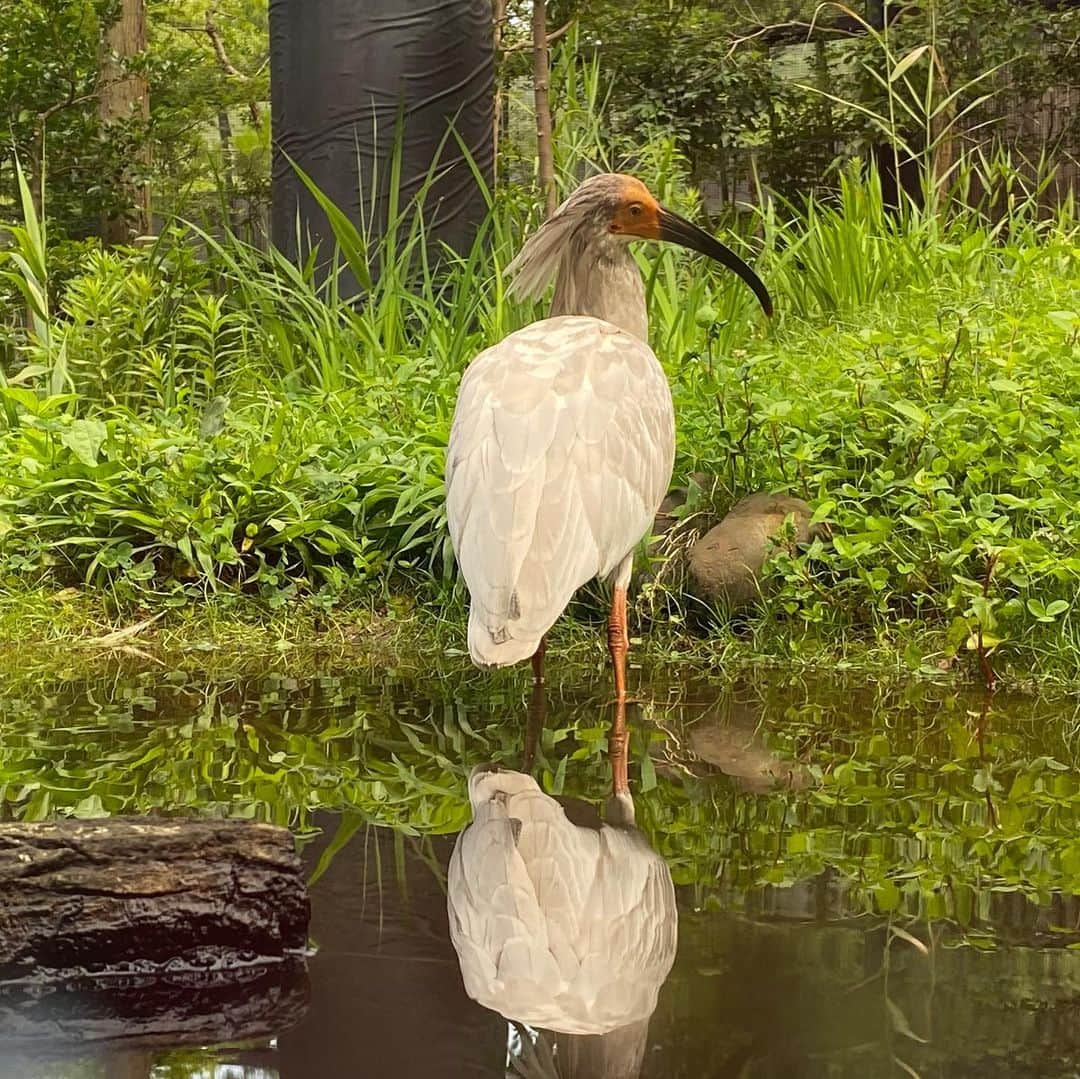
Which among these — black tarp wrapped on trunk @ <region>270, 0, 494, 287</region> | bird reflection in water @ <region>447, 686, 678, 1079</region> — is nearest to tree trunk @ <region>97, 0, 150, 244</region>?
black tarp wrapped on trunk @ <region>270, 0, 494, 287</region>

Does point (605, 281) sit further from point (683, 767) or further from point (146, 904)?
point (146, 904)

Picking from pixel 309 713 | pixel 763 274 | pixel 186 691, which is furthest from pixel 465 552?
pixel 763 274

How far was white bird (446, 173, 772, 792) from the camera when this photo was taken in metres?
3.54

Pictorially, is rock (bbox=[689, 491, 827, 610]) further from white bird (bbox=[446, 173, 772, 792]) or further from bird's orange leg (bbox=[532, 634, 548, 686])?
bird's orange leg (bbox=[532, 634, 548, 686])

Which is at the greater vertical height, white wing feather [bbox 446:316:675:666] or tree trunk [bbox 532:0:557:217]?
tree trunk [bbox 532:0:557:217]

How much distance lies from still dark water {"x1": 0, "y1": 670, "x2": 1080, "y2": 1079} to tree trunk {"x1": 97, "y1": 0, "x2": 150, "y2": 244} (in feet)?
26.2

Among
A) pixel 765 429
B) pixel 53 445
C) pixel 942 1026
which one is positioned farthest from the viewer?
pixel 53 445

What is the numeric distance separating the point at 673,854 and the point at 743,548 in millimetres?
1891

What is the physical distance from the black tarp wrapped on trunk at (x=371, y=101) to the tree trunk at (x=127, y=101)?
14.6 feet

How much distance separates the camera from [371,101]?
7.00 meters

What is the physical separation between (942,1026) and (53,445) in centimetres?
419

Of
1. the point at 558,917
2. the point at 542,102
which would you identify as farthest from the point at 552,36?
the point at 558,917

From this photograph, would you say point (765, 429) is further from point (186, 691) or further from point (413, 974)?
point (413, 974)

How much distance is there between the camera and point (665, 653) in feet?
14.9
